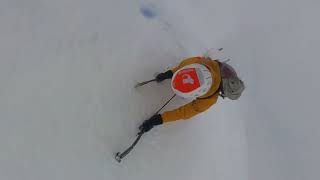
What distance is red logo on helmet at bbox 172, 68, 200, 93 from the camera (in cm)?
126

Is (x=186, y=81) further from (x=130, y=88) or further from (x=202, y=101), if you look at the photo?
(x=130, y=88)

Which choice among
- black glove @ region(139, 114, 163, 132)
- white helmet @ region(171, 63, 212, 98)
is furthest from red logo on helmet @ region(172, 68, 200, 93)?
black glove @ region(139, 114, 163, 132)

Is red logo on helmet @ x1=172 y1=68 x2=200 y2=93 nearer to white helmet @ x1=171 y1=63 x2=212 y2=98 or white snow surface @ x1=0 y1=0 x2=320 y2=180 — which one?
white helmet @ x1=171 y1=63 x2=212 y2=98

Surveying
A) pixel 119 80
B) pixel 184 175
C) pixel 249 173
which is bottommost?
pixel 249 173

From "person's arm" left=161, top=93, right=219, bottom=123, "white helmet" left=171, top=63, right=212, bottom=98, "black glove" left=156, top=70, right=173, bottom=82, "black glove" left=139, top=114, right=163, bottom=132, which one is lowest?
"black glove" left=139, top=114, right=163, bottom=132

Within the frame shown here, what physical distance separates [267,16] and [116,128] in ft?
2.32

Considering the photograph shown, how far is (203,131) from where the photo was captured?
5.12 feet

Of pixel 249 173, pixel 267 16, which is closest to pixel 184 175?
pixel 249 173

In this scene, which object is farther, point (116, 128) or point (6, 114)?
point (116, 128)

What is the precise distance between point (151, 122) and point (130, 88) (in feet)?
0.49

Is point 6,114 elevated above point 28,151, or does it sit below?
above

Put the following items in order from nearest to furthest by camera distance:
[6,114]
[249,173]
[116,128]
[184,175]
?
[6,114] < [116,128] < [184,175] < [249,173]

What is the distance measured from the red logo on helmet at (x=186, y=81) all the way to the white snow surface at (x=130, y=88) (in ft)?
0.63

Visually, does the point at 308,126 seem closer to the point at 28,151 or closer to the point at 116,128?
the point at 116,128
